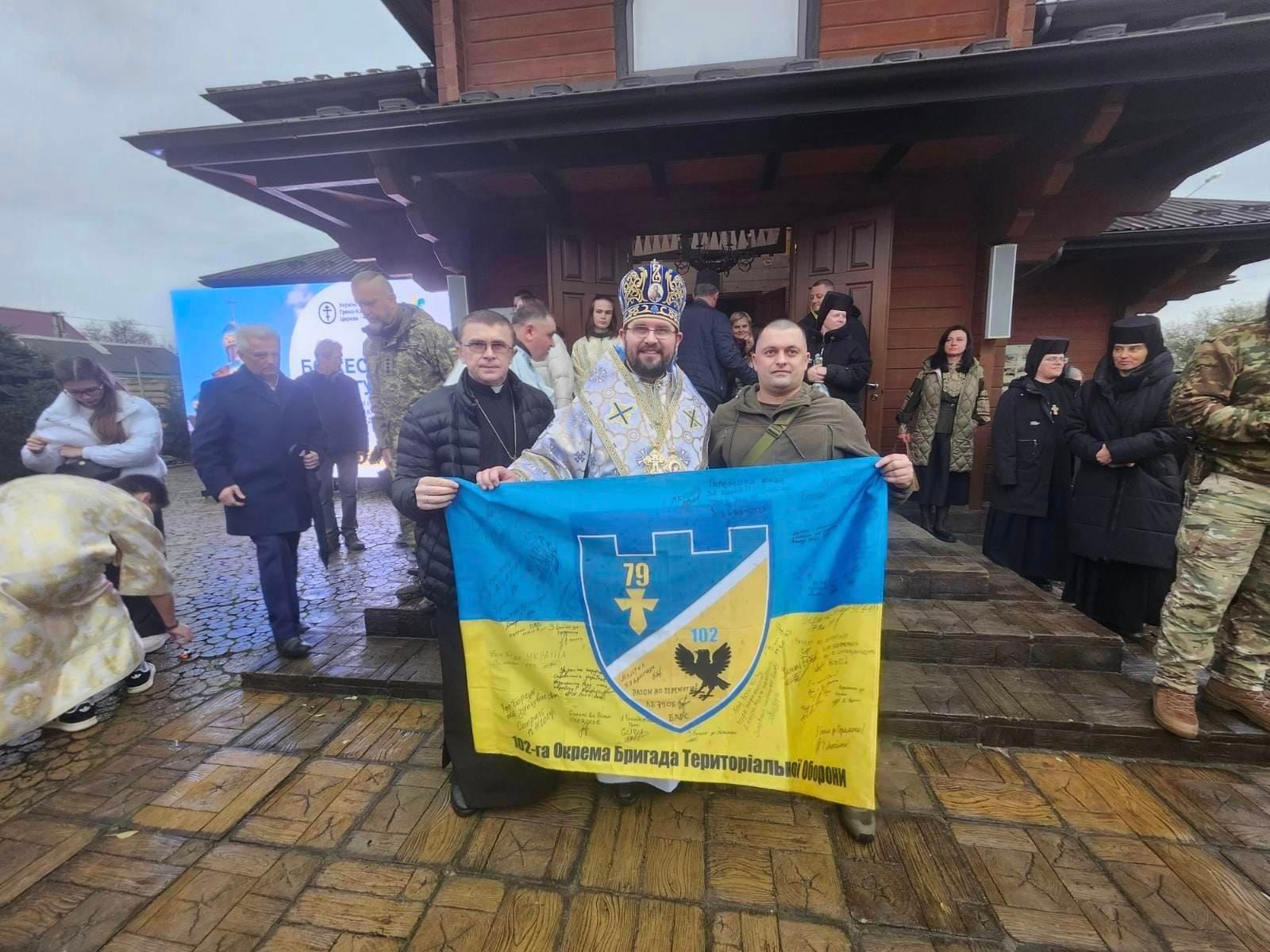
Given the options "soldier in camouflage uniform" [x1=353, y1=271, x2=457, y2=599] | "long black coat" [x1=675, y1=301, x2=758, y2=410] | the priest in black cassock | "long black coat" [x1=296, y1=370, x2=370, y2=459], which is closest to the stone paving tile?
the priest in black cassock

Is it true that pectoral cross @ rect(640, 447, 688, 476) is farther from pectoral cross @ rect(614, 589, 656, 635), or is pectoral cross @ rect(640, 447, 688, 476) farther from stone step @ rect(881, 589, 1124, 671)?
stone step @ rect(881, 589, 1124, 671)

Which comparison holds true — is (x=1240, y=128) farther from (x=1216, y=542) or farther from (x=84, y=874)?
(x=84, y=874)

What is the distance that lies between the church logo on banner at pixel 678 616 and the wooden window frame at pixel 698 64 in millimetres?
5136

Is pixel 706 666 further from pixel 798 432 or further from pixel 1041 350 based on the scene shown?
pixel 1041 350

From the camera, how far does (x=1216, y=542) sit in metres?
2.40

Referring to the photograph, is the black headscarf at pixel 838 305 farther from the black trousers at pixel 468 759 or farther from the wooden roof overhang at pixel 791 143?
the black trousers at pixel 468 759

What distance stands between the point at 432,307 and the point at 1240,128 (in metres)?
A: 11.1

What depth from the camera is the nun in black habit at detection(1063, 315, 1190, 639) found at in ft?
10.4

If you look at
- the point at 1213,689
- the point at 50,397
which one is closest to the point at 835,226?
the point at 1213,689

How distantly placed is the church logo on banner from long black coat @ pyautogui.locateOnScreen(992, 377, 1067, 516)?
134 inches

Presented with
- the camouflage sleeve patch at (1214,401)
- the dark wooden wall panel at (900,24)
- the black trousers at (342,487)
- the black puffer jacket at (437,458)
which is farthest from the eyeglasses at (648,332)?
the black trousers at (342,487)

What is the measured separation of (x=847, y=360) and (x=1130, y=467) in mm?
2090

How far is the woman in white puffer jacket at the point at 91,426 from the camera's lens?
11.8 ft

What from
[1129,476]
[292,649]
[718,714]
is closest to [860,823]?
[718,714]
